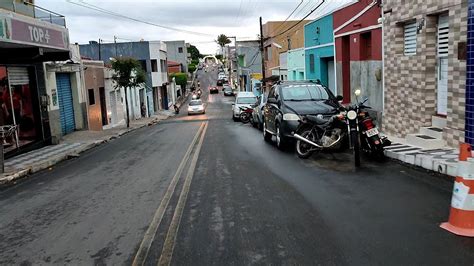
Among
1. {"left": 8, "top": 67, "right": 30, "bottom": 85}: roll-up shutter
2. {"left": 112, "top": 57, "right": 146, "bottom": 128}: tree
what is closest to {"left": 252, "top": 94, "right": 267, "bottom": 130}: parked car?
{"left": 8, "top": 67, "right": 30, "bottom": 85}: roll-up shutter

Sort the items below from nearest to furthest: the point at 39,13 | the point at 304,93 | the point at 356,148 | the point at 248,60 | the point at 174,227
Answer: the point at 174,227 < the point at 356,148 < the point at 304,93 < the point at 39,13 < the point at 248,60

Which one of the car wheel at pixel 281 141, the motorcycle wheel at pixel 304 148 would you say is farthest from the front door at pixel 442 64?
the car wheel at pixel 281 141

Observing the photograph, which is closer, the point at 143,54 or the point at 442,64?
the point at 442,64

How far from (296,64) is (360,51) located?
14.8 metres

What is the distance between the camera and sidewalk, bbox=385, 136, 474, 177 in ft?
27.9

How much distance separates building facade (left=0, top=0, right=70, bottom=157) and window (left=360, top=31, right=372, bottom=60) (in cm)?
1092

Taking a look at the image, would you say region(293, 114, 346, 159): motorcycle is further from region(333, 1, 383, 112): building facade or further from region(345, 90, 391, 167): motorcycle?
region(333, 1, 383, 112): building facade

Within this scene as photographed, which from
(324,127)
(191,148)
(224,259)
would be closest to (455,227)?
(224,259)

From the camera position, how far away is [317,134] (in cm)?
1169

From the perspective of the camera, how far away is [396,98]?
13359 millimetres

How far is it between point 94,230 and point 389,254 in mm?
3737

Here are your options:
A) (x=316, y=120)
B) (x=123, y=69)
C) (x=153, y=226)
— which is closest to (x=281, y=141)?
(x=316, y=120)

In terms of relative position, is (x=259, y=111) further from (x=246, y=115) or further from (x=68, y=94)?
(x=68, y=94)

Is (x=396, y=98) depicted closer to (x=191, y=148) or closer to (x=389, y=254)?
(x=191, y=148)
